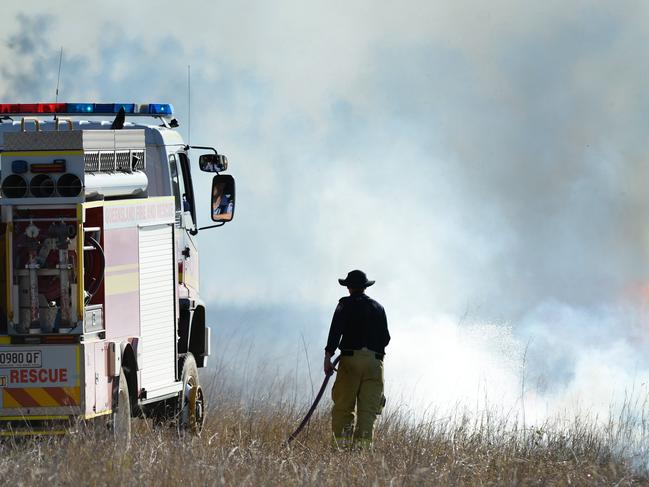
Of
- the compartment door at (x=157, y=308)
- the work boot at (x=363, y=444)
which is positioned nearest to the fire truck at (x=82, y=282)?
the compartment door at (x=157, y=308)

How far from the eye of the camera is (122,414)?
11852mm

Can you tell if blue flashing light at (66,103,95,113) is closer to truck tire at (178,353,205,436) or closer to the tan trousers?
truck tire at (178,353,205,436)

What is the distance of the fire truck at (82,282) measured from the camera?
11.1 m

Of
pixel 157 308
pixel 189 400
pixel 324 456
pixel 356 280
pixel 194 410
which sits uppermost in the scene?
pixel 356 280

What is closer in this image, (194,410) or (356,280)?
(356,280)

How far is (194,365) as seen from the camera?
14.5 metres

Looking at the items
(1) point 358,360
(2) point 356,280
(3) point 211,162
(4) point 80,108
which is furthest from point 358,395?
Result: (4) point 80,108

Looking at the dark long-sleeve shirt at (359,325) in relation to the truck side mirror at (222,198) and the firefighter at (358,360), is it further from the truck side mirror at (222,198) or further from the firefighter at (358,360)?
the truck side mirror at (222,198)

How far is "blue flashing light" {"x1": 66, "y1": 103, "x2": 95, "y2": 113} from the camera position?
1442cm

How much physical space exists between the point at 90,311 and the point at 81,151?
127 centimetres

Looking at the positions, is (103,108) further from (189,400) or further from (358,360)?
(358,360)

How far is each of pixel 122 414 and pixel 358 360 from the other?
249 cm

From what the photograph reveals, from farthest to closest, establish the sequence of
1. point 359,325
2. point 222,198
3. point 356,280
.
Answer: point 222,198
point 356,280
point 359,325

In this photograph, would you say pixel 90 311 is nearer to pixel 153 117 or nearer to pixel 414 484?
pixel 414 484
